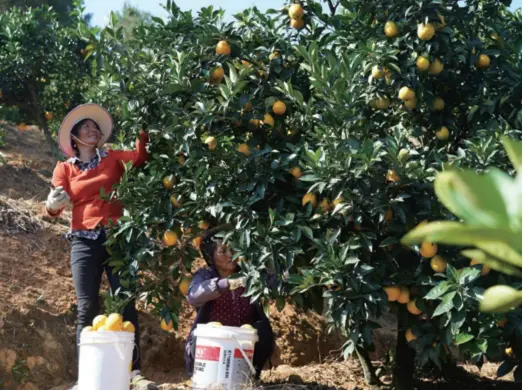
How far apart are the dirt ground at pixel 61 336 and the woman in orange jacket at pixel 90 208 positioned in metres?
0.68

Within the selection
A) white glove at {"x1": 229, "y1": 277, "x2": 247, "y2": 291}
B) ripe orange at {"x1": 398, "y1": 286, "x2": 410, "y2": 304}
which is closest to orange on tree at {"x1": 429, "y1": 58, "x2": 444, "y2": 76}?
ripe orange at {"x1": 398, "y1": 286, "x2": 410, "y2": 304}

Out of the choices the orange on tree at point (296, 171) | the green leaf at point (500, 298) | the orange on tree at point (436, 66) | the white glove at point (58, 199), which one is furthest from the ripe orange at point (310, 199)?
the green leaf at point (500, 298)

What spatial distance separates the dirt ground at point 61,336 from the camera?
4.71 metres

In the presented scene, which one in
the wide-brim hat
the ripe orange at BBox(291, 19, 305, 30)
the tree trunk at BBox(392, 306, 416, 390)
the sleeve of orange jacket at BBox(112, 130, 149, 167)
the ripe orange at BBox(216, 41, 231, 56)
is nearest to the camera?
the ripe orange at BBox(216, 41, 231, 56)

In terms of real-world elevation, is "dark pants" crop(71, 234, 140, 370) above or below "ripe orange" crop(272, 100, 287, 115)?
below

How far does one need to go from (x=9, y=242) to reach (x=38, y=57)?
3155mm

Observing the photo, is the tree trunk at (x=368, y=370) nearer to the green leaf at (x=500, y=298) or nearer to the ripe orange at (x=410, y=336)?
the ripe orange at (x=410, y=336)

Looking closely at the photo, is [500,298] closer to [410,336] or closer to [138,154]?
[410,336]

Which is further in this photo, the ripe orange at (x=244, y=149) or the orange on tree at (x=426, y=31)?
the ripe orange at (x=244, y=149)

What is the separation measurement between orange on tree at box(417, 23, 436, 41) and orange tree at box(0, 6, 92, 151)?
5273 millimetres

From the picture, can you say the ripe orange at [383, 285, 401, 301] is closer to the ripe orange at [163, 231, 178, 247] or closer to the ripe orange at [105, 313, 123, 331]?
the ripe orange at [163, 231, 178, 247]

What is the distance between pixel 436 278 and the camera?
3.51 metres

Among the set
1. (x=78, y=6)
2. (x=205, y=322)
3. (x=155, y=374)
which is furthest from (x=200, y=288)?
(x=78, y=6)

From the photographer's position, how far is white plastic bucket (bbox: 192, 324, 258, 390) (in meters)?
3.68
